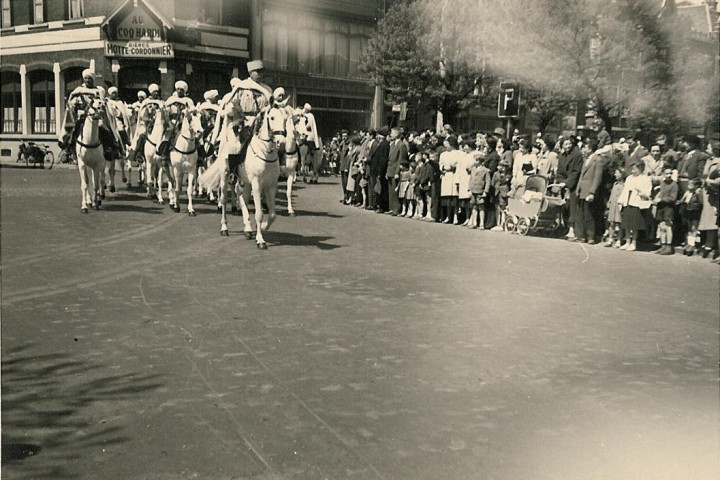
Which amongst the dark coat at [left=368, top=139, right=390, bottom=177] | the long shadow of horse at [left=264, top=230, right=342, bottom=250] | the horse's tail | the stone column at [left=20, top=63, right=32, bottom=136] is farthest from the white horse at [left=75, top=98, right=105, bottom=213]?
the stone column at [left=20, top=63, right=32, bottom=136]

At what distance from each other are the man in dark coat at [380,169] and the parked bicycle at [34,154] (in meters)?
21.3

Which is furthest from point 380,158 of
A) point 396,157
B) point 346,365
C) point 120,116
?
point 346,365

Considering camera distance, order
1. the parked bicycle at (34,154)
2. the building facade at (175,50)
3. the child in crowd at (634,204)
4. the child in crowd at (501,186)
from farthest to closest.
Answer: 1. the building facade at (175,50)
2. the parked bicycle at (34,154)
3. the child in crowd at (501,186)
4. the child in crowd at (634,204)

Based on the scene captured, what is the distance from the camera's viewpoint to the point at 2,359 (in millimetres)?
6441

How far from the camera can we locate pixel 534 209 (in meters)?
16.3

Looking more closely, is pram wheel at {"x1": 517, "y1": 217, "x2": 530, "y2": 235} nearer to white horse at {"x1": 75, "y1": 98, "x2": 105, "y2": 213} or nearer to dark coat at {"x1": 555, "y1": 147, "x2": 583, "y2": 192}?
dark coat at {"x1": 555, "y1": 147, "x2": 583, "y2": 192}

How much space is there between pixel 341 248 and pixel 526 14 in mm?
15093

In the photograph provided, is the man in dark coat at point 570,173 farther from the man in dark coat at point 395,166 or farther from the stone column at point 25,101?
the stone column at point 25,101

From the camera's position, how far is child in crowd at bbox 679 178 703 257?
14250 mm

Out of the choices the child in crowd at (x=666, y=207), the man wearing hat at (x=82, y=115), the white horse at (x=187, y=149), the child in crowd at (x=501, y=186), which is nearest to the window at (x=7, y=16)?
the man wearing hat at (x=82, y=115)

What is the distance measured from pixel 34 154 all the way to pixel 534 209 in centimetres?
2751

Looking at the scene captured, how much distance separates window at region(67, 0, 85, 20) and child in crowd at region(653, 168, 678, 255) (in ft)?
109

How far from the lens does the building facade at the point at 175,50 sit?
38031mm

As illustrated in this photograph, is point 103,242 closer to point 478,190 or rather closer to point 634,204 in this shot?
point 478,190
